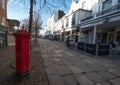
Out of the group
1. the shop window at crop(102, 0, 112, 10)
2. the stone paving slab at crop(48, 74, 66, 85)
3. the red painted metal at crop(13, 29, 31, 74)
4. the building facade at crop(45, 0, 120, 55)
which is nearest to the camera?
the red painted metal at crop(13, 29, 31, 74)

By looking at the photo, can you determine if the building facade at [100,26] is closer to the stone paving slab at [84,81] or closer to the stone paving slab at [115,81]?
the stone paving slab at [115,81]

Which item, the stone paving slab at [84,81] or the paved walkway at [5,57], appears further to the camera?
the paved walkway at [5,57]

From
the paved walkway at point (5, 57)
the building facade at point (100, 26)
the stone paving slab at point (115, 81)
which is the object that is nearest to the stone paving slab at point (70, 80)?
the stone paving slab at point (115, 81)

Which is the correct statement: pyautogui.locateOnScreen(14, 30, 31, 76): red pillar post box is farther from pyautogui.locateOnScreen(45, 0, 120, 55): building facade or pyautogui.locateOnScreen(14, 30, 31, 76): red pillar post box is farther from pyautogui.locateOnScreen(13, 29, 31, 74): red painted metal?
pyautogui.locateOnScreen(45, 0, 120, 55): building facade

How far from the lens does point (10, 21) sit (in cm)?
2670

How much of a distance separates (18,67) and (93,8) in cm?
1795

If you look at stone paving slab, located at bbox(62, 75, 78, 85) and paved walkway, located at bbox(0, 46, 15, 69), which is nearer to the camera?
stone paving slab, located at bbox(62, 75, 78, 85)

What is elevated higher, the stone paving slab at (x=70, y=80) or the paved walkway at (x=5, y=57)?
the paved walkway at (x=5, y=57)

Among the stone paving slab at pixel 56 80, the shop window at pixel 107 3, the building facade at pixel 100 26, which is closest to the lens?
the stone paving slab at pixel 56 80

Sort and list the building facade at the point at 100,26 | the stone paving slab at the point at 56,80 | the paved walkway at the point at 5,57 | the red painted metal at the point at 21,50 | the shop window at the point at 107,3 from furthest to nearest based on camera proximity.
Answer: the shop window at the point at 107,3 < the building facade at the point at 100,26 < the paved walkway at the point at 5,57 < the stone paving slab at the point at 56,80 < the red painted metal at the point at 21,50

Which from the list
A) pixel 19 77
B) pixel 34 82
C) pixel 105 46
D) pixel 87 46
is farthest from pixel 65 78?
pixel 87 46

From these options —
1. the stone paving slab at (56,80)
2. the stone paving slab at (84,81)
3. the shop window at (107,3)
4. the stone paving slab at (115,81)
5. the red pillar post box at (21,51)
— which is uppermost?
the shop window at (107,3)

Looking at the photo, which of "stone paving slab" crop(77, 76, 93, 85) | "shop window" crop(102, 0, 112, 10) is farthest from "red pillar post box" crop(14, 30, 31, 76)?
"shop window" crop(102, 0, 112, 10)

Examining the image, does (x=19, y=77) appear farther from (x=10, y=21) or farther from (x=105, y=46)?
(x=10, y=21)
